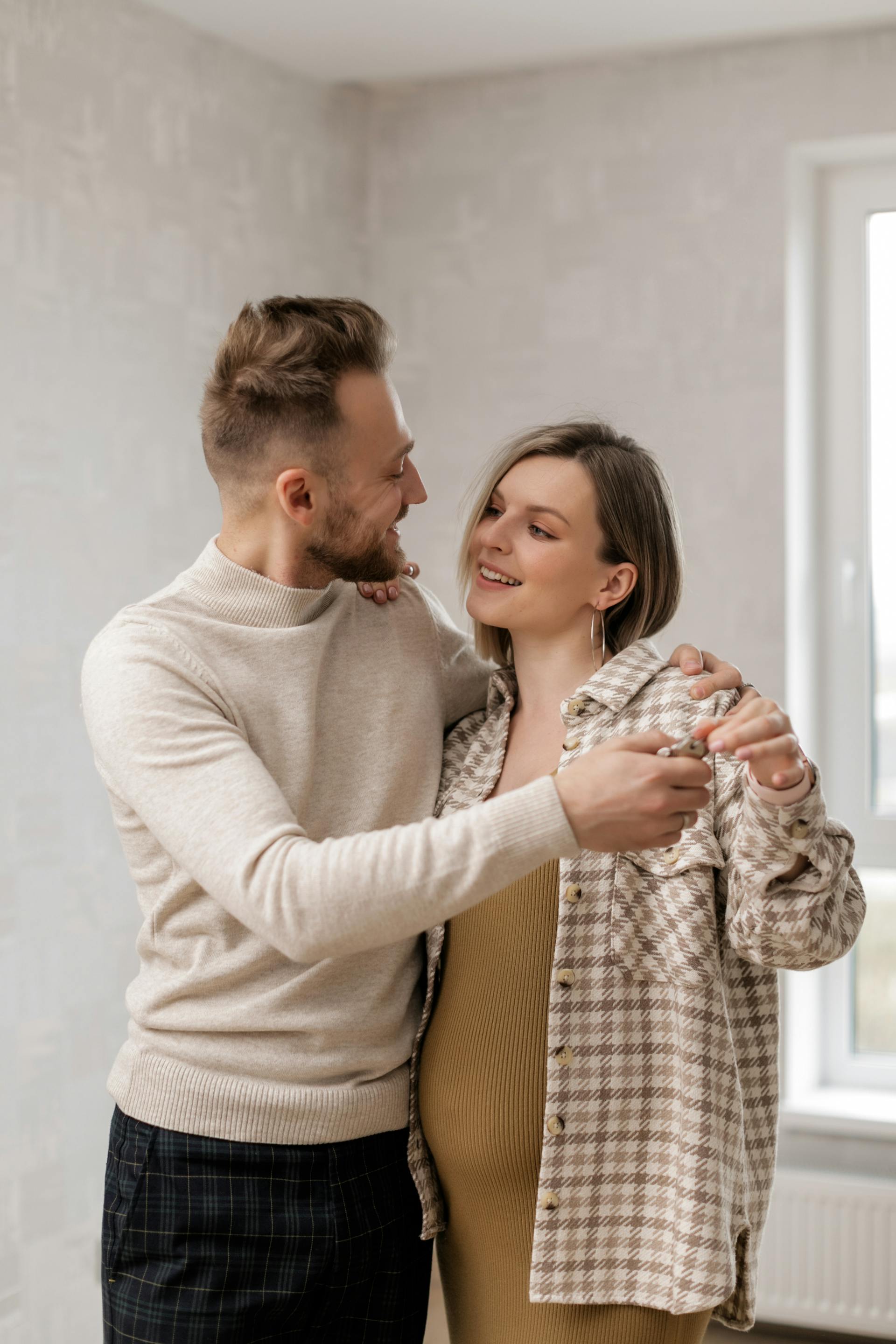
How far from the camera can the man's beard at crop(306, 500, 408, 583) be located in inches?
57.1

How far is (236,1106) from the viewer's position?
1369mm

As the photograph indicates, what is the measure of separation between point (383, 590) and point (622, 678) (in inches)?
12.6

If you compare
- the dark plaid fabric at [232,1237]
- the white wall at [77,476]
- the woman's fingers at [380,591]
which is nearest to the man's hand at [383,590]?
the woman's fingers at [380,591]

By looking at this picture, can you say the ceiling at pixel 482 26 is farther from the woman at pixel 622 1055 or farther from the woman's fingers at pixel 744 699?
the woman's fingers at pixel 744 699

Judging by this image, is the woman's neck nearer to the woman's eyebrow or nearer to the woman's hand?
the woman's eyebrow

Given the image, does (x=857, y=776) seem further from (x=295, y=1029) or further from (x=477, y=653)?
(x=295, y=1029)

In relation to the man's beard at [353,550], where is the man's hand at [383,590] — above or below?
below

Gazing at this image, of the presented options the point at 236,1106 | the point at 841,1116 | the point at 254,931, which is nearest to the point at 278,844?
the point at 254,931

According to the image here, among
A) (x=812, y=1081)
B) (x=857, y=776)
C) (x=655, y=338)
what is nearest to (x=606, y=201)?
(x=655, y=338)

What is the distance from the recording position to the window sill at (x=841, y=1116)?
2791mm

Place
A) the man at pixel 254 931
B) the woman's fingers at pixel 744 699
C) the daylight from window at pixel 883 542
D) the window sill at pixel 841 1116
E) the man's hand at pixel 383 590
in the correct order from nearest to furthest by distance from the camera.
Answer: the woman's fingers at pixel 744 699
the man at pixel 254 931
the man's hand at pixel 383 590
the window sill at pixel 841 1116
the daylight from window at pixel 883 542

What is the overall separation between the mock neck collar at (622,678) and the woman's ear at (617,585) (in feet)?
0.20

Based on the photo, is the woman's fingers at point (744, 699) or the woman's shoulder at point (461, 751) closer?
the woman's fingers at point (744, 699)

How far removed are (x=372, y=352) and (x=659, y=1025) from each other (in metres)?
0.80
